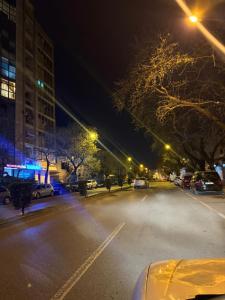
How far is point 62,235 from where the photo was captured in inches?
538

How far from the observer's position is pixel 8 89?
6262 cm

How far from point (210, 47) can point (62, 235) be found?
11.0 metres

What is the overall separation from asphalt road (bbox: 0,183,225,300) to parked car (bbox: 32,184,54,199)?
74.9 feet

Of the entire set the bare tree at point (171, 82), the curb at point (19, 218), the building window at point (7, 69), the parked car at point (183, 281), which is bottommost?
the curb at point (19, 218)

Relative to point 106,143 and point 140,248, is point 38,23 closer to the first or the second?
point 106,143

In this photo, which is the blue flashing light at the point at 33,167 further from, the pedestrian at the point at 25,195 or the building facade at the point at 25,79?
the pedestrian at the point at 25,195

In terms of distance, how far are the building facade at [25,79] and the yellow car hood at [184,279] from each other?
48827 mm

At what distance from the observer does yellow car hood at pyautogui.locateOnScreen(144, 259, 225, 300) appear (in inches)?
122

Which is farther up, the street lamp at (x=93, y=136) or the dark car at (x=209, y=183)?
the street lamp at (x=93, y=136)

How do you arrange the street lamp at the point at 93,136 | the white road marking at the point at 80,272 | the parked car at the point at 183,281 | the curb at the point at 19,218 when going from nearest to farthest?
the parked car at the point at 183,281 < the white road marking at the point at 80,272 < the curb at the point at 19,218 < the street lamp at the point at 93,136

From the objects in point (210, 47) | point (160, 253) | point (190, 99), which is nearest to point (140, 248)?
point (160, 253)

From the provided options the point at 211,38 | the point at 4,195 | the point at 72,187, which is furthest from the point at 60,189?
the point at 211,38

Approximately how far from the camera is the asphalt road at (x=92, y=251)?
713cm

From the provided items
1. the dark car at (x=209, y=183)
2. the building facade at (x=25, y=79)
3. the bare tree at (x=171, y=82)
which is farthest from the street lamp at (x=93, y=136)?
the bare tree at (x=171, y=82)
